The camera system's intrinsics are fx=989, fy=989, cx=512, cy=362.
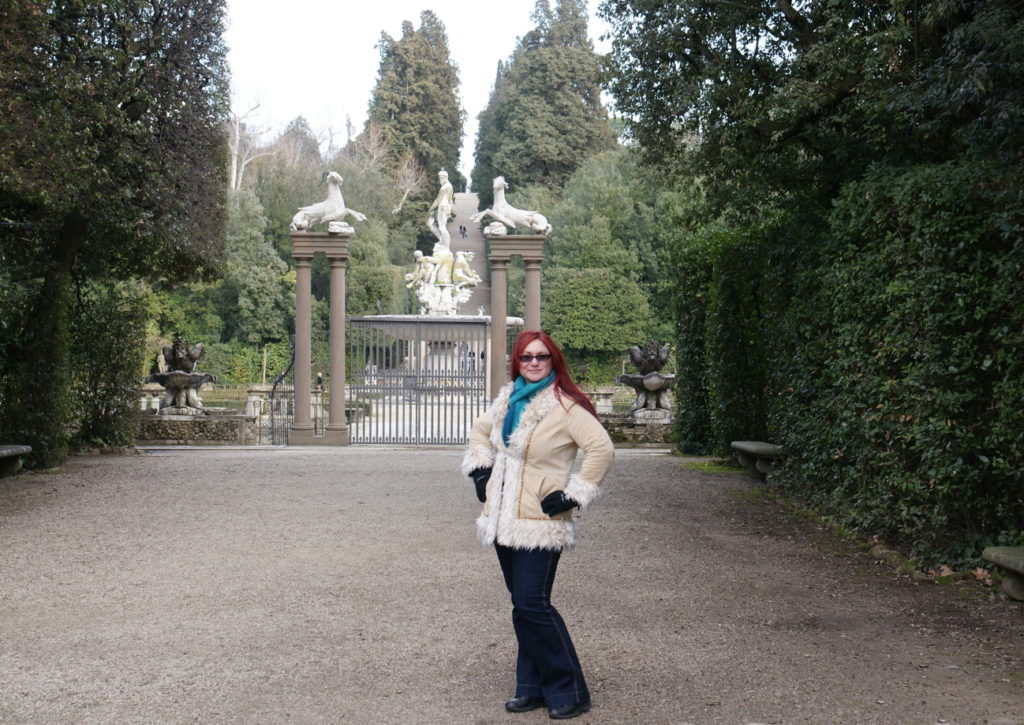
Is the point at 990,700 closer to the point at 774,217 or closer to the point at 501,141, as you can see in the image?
the point at 774,217

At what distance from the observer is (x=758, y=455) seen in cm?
1098

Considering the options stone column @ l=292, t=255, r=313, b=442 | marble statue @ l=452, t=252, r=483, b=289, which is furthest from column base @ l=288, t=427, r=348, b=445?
marble statue @ l=452, t=252, r=483, b=289

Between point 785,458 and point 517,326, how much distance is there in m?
17.3

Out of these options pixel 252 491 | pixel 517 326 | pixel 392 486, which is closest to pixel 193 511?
pixel 252 491

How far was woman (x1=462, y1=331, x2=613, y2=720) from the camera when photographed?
379 cm

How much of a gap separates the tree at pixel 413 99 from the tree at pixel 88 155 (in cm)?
4689

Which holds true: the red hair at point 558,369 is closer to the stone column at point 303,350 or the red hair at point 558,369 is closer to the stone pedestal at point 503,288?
the stone pedestal at point 503,288

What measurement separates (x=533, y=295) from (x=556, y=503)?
46.1ft

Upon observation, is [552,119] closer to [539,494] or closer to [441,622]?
[441,622]

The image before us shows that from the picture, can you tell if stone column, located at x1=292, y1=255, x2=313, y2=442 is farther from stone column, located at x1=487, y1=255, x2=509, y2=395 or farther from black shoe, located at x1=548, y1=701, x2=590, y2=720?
black shoe, located at x1=548, y1=701, x2=590, y2=720

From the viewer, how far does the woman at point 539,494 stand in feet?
12.4

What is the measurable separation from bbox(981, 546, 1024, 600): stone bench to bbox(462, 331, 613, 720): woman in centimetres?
286

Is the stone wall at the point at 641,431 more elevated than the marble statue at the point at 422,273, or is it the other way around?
the marble statue at the point at 422,273

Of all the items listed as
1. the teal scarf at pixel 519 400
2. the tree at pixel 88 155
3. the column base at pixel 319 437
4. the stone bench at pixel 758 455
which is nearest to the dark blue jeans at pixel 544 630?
the teal scarf at pixel 519 400
